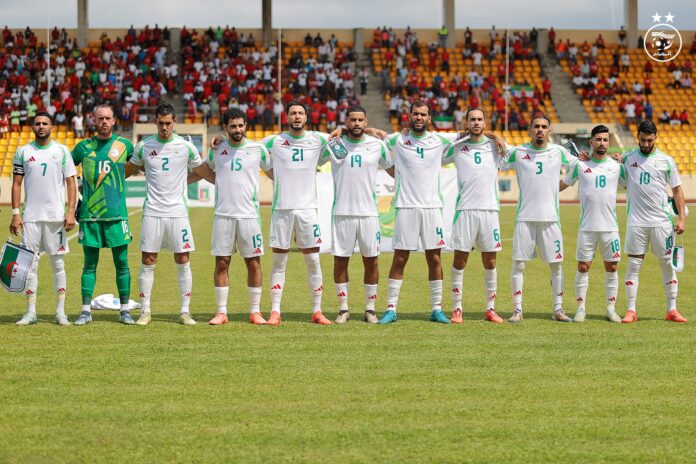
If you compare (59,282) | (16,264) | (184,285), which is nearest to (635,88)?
(184,285)

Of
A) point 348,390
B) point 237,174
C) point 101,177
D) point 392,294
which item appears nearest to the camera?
point 348,390

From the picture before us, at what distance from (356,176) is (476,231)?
1.26 metres

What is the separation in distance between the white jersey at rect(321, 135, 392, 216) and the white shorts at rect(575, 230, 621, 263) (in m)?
2.05

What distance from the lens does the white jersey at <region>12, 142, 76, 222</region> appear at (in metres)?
9.33

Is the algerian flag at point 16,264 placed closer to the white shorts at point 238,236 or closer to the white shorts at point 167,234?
the white shorts at point 167,234

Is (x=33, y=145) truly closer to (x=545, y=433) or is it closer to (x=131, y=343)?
(x=131, y=343)

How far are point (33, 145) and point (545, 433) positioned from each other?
5856mm

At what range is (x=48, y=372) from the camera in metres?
7.19

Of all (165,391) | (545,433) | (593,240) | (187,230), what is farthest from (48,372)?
(593,240)

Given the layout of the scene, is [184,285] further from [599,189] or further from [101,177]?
[599,189]

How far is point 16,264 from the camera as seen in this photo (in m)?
9.34

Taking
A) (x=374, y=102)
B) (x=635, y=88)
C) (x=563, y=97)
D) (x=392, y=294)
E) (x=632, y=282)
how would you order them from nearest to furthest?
(x=392, y=294), (x=632, y=282), (x=374, y=102), (x=563, y=97), (x=635, y=88)

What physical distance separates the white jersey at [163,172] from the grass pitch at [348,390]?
3.53 ft

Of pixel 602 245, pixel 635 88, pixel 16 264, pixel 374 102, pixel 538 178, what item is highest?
pixel 635 88
